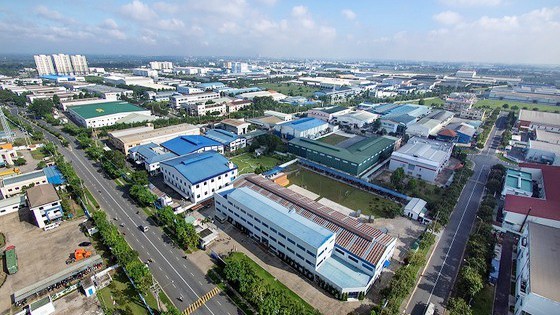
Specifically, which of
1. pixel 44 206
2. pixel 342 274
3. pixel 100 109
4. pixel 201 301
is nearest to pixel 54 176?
pixel 44 206

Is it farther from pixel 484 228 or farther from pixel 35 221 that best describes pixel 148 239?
pixel 484 228

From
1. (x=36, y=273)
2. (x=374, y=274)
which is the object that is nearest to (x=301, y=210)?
(x=374, y=274)

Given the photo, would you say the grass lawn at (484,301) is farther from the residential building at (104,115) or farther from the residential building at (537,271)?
the residential building at (104,115)

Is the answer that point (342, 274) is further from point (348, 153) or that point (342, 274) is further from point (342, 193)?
point (348, 153)

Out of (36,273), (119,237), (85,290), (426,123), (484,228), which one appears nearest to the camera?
(85,290)

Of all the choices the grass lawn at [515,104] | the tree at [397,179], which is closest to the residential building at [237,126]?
the tree at [397,179]
